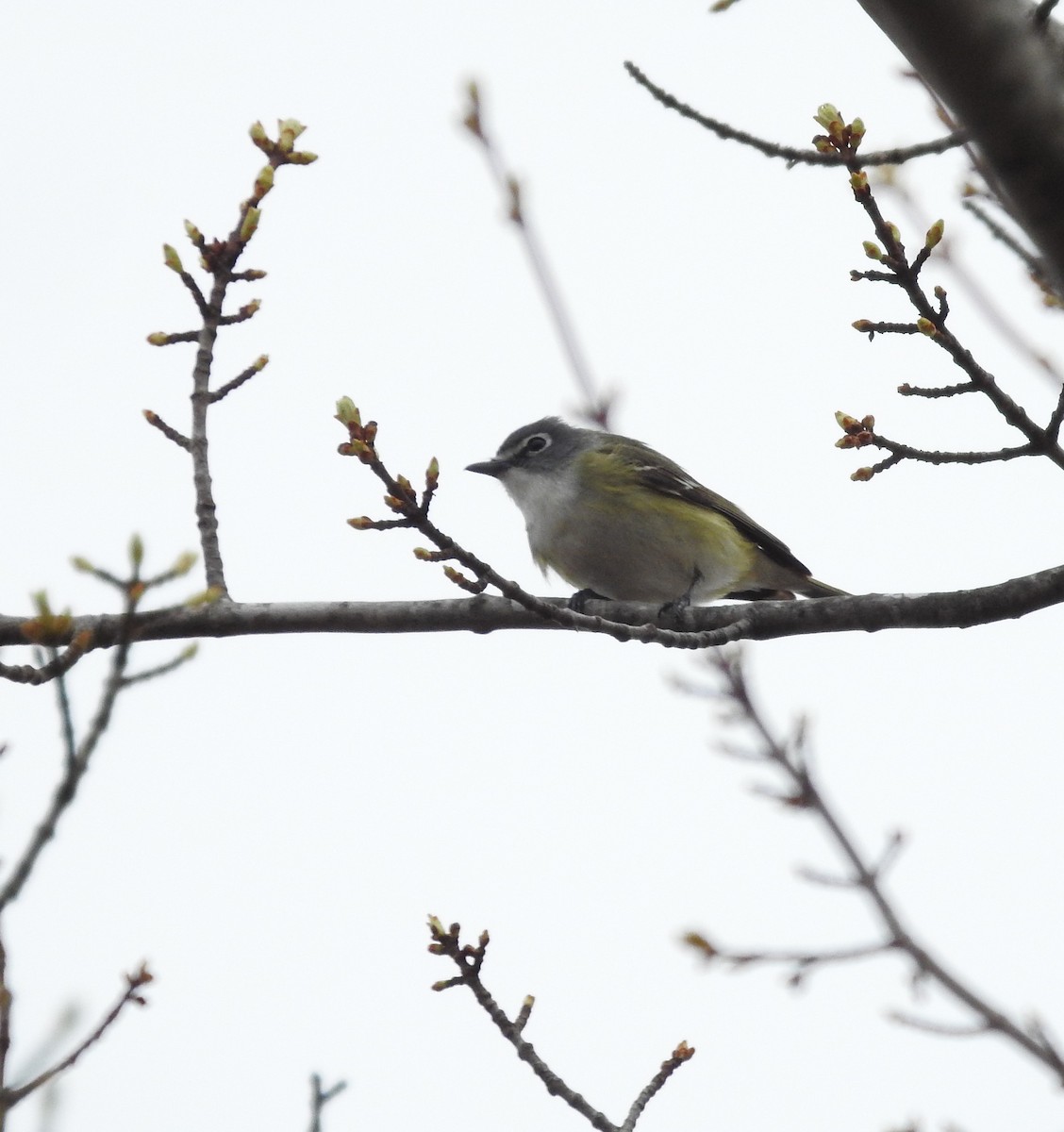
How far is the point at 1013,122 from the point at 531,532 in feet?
17.5

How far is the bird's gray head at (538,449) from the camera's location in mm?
8016

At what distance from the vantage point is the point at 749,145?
347cm

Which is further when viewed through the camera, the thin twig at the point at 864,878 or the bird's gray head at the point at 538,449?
the bird's gray head at the point at 538,449

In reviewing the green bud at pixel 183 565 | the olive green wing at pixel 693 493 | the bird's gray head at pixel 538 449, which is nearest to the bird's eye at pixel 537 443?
the bird's gray head at pixel 538 449

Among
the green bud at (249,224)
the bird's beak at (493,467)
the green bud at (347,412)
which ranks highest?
the bird's beak at (493,467)

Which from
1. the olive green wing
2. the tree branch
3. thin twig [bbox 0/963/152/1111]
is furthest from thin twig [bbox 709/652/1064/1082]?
the olive green wing

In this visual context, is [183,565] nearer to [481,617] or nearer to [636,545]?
[481,617]

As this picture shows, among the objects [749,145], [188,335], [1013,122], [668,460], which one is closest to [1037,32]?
[1013,122]

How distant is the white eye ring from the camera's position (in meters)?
8.32

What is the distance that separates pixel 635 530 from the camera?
737 cm

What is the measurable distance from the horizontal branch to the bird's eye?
3.76 metres

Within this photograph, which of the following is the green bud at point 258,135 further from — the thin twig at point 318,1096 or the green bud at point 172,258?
the thin twig at point 318,1096

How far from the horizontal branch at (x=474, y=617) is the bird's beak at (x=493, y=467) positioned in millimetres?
3463

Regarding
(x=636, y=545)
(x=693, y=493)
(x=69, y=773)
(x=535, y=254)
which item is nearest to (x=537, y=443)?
(x=693, y=493)
